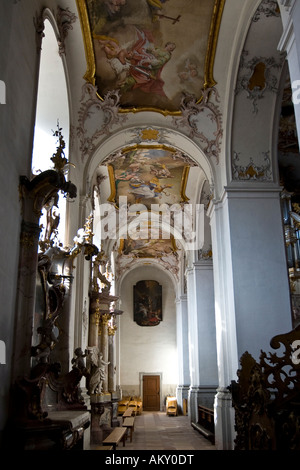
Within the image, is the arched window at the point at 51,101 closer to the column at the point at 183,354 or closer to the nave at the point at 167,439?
the nave at the point at 167,439

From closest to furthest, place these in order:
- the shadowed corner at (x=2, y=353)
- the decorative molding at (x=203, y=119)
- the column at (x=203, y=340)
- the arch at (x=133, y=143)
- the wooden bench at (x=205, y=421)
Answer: the shadowed corner at (x=2, y=353), the decorative molding at (x=203, y=119), the arch at (x=133, y=143), the wooden bench at (x=205, y=421), the column at (x=203, y=340)

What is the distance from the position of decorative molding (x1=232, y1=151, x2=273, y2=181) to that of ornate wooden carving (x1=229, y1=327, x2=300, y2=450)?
565 centimetres

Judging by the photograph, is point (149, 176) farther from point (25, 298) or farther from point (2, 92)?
point (2, 92)

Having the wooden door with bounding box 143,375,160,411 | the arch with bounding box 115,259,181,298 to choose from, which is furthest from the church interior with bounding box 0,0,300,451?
the wooden door with bounding box 143,375,160,411

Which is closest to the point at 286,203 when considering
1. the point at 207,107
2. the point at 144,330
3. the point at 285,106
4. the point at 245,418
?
the point at 285,106

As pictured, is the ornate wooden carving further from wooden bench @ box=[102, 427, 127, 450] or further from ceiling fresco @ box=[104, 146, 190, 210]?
ceiling fresco @ box=[104, 146, 190, 210]

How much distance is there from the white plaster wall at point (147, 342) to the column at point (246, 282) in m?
16.6

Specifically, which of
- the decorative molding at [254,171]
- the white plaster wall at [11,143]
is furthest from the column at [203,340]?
the white plaster wall at [11,143]

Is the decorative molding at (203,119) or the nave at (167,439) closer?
the decorative molding at (203,119)

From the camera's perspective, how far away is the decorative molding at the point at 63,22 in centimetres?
864

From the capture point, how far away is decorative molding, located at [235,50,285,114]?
9.74 meters

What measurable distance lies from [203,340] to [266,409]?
39.9 feet
